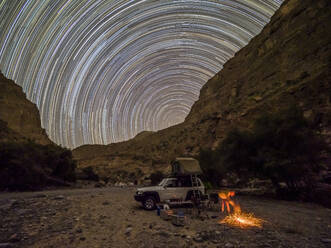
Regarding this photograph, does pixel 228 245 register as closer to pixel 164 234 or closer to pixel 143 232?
pixel 164 234

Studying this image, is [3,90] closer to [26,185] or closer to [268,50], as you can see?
[26,185]

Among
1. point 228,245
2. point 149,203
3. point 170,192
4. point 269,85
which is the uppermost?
point 269,85

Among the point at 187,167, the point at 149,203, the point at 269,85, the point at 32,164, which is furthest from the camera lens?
the point at 269,85

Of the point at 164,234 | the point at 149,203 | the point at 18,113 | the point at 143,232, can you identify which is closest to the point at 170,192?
the point at 149,203

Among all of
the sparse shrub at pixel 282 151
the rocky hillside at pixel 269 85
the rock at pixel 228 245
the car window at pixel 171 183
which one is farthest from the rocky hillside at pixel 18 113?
the rock at pixel 228 245

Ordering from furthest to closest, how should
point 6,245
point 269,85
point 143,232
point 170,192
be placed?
1. point 269,85
2. point 170,192
3. point 143,232
4. point 6,245

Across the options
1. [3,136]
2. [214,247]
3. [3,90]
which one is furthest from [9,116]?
[214,247]

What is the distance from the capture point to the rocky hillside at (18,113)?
55.7 meters

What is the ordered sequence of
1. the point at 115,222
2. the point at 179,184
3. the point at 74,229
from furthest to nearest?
the point at 179,184 → the point at 115,222 → the point at 74,229

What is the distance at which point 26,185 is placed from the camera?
23.8 metres

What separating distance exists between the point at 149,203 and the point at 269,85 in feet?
133

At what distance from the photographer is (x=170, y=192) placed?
11.7m

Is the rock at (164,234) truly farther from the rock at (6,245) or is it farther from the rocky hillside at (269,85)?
the rocky hillside at (269,85)

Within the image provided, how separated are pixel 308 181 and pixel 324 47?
1195 inches
